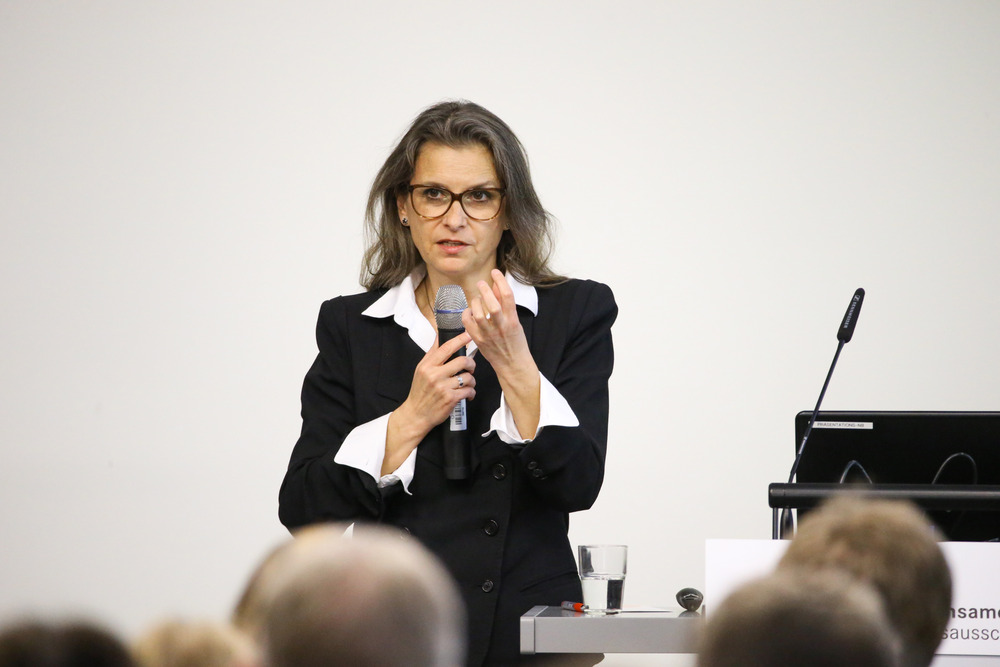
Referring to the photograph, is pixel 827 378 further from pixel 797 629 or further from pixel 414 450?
pixel 797 629

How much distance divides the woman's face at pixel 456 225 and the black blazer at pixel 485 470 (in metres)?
0.15

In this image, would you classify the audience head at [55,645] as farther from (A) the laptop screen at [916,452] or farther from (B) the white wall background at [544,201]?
(B) the white wall background at [544,201]

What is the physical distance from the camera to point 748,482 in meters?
3.94

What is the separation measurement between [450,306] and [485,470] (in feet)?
1.01

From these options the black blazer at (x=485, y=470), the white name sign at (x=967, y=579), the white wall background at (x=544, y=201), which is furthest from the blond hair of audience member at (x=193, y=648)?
the white wall background at (x=544, y=201)

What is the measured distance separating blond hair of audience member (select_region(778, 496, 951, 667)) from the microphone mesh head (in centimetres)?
120

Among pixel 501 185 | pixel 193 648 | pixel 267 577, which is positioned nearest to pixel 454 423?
pixel 501 185

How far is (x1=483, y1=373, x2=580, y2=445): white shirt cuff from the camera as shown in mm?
1959

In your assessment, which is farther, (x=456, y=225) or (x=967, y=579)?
(x=456, y=225)

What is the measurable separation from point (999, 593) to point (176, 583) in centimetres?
306

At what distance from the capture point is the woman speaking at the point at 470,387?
6.53 ft

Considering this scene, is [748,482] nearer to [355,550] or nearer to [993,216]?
[993,216]

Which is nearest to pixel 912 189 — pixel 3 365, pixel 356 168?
pixel 356 168

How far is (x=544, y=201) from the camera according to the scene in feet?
13.4
